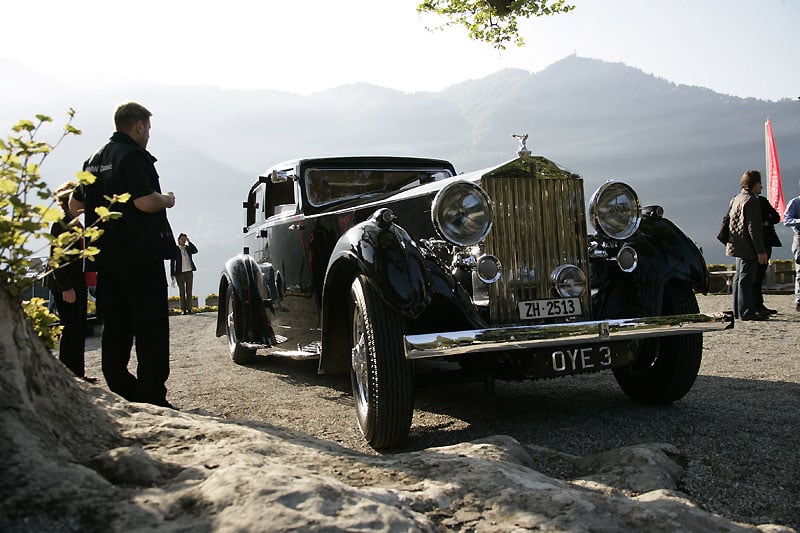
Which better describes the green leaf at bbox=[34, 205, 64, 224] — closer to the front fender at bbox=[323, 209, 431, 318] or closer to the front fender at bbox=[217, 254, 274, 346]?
the front fender at bbox=[323, 209, 431, 318]

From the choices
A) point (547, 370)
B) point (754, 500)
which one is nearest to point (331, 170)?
point (547, 370)

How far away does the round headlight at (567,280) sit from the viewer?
11.8 feet

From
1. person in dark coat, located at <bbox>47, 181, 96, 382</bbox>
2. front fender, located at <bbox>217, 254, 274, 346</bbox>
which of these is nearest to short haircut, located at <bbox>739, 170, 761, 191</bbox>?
front fender, located at <bbox>217, 254, 274, 346</bbox>

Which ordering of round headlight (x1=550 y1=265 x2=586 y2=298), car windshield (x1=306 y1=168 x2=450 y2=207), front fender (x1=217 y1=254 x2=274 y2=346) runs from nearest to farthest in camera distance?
round headlight (x1=550 y1=265 x2=586 y2=298) → car windshield (x1=306 y1=168 x2=450 y2=207) → front fender (x1=217 y1=254 x2=274 y2=346)

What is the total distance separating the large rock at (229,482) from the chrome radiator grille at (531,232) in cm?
135

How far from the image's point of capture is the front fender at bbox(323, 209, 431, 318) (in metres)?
2.93

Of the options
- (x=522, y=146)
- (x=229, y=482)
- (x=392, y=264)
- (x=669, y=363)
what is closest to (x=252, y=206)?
(x=522, y=146)

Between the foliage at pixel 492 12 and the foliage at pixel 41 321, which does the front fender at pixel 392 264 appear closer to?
the foliage at pixel 41 321

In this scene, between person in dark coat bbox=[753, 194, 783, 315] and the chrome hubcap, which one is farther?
person in dark coat bbox=[753, 194, 783, 315]

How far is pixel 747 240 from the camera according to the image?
7.65m

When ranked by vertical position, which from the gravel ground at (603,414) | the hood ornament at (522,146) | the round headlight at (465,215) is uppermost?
the hood ornament at (522,146)

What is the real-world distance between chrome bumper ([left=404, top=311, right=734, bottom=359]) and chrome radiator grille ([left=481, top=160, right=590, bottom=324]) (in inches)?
17.8

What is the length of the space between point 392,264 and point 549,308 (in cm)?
100

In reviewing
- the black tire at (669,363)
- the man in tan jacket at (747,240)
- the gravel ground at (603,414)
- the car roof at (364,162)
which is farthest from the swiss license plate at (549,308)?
the man in tan jacket at (747,240)
